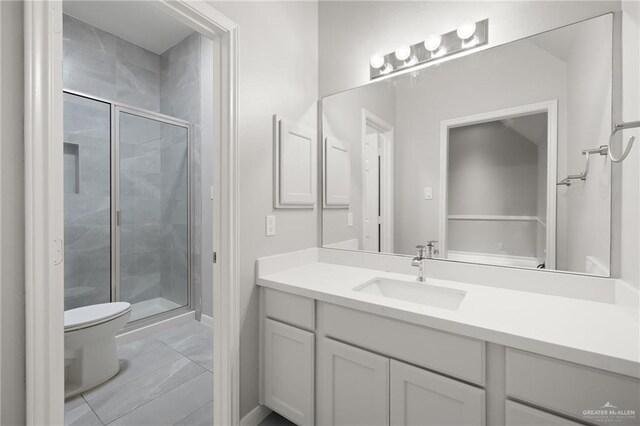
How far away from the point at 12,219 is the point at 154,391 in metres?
1.43

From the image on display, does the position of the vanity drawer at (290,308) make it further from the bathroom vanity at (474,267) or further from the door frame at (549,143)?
the door frame at (549,143)

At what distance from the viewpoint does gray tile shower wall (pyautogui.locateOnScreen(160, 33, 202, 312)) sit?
2.93 m

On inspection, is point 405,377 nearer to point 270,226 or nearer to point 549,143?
point 270,226

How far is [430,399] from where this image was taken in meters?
1.01

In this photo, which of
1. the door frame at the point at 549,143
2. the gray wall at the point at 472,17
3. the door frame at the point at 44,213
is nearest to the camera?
the door frame at the point at 44,213

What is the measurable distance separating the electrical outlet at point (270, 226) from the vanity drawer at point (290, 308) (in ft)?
1.01

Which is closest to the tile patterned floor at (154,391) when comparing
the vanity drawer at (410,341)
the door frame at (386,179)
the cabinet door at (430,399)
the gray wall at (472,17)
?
the vanity drawer at (410,341)

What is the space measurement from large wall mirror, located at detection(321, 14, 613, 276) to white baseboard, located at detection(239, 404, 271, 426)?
3.40ft

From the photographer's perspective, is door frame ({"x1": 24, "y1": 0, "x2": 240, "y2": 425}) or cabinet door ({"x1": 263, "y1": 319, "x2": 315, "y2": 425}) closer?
door frame ({"x1": 24, "y1": 0, "x2": 240, "y2": 425})

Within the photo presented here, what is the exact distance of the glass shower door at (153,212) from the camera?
2.87 meters

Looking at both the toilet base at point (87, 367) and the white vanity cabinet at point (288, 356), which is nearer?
the white vanity cabinet at point (288, 356)

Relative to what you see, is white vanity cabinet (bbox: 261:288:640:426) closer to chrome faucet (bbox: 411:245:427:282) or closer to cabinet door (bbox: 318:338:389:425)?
cabinet door (bbox: 318:338:389:425)

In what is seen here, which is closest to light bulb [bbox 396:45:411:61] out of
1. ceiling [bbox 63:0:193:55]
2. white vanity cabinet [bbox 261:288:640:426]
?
white vanity cabinet [bbox 261:288:640:426]

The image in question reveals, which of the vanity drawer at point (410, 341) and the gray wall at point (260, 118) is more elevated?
the gray wall at point (260, 118)
